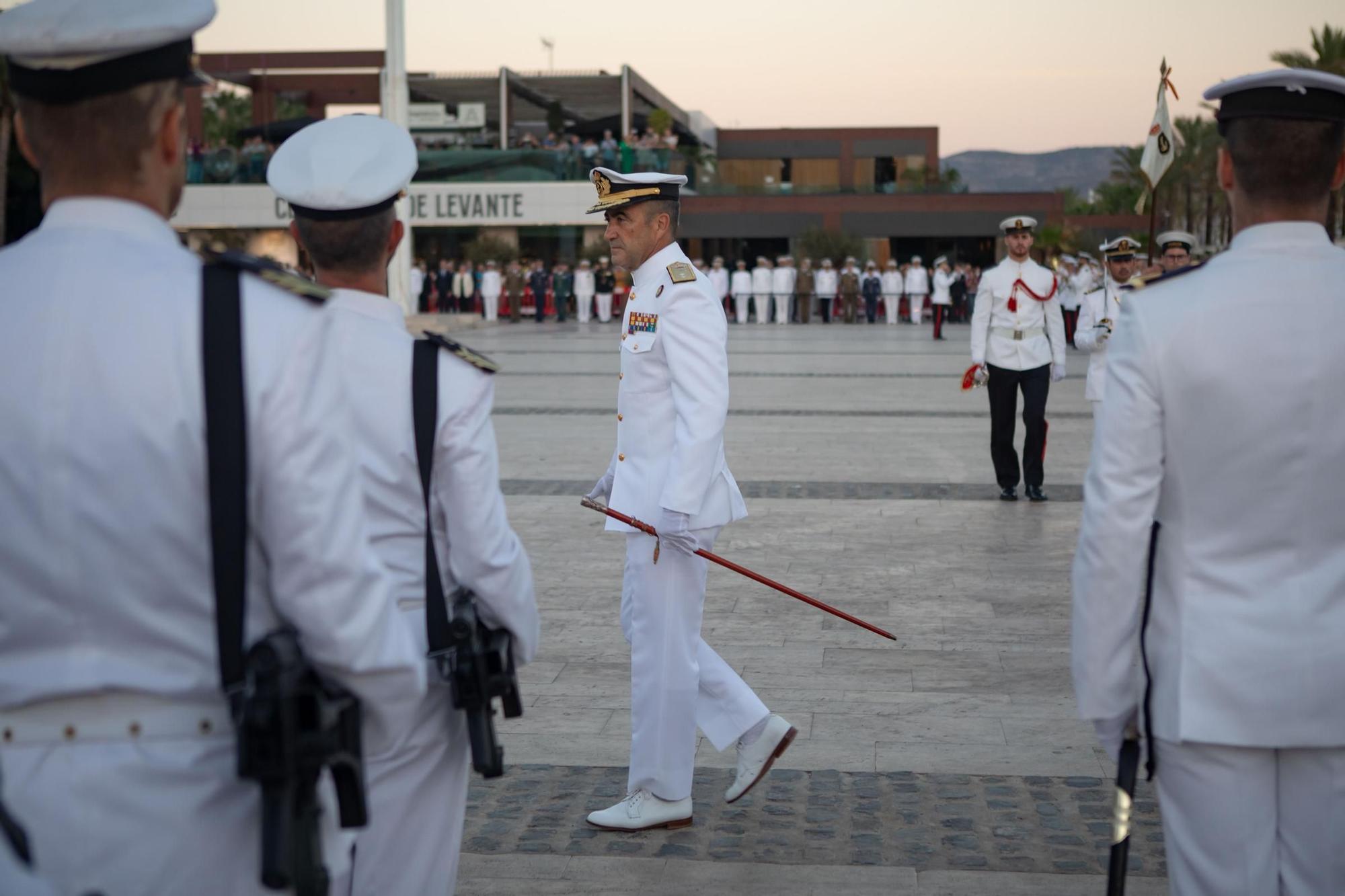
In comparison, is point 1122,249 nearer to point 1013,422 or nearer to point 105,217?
point 1013,422

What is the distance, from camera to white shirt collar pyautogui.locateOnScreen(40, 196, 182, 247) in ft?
6.66

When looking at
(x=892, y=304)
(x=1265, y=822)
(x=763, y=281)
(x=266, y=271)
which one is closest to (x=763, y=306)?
(x=763, y=281)

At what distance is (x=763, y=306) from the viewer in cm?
4241

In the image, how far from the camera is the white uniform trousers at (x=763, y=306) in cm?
4212

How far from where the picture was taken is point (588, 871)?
410 centimetres

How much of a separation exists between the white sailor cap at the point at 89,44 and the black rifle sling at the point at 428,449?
836mm

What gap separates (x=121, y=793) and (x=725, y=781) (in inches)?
124

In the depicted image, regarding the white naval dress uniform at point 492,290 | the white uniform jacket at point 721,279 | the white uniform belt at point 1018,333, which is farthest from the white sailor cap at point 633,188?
the white naval dress uniform at point 492,290

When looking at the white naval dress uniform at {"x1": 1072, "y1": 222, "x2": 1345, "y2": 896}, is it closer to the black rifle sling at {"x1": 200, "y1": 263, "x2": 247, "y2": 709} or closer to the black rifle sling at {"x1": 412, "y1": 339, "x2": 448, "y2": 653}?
the black rifle sling at {"x1": 412, "y1": 339, "x2": 448, "y2": 653}

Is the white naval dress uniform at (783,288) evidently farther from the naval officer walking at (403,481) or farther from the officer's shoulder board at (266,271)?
the officer's shoulder board at (266,271)

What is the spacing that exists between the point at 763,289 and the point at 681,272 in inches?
1489

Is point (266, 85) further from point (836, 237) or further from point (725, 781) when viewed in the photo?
point (725, 781)

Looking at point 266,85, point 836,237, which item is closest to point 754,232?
point 836,237

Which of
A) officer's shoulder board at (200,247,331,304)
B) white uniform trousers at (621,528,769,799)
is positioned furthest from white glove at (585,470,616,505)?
officer's shoulder board at (200,247,331,304)
